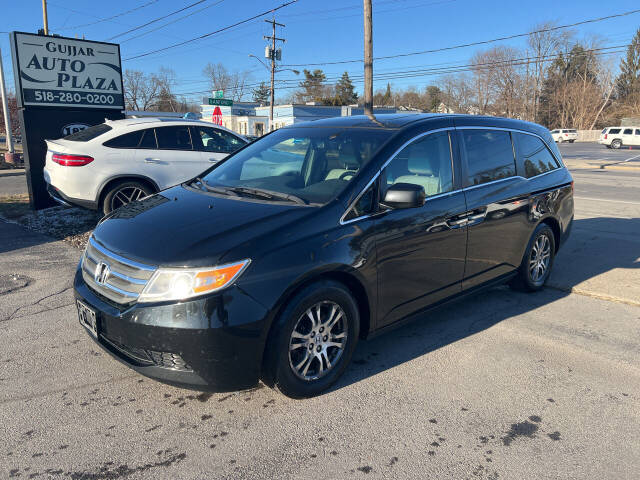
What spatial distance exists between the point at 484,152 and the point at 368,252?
1.84 metres

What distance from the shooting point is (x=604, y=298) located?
5.23m

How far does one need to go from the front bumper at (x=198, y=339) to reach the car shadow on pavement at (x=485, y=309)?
86 cm

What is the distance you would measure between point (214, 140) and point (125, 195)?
→ 1.85m

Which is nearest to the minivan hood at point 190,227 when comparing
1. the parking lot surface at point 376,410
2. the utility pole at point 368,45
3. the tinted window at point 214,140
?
the parking lot surface at point 376,410

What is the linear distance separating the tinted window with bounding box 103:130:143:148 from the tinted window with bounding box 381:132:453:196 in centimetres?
527

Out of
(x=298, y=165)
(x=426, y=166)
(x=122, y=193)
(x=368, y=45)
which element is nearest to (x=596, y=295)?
(x=426, y=166)

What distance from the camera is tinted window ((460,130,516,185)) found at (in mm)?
4242

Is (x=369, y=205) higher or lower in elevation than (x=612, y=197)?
higher

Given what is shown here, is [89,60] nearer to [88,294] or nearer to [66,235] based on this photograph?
[66,235]

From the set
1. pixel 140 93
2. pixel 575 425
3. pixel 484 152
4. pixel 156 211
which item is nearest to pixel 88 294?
pixel 156 211

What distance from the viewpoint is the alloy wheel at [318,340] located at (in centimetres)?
305

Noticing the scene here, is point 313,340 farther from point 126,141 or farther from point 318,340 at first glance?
point 126,141

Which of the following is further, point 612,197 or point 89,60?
point 612,197

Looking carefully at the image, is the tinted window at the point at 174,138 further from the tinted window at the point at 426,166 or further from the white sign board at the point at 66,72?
the tinted window at the point at 426,166
